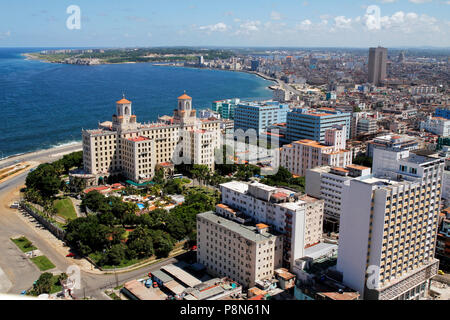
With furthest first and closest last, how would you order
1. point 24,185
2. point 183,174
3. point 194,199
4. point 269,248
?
point 183,174 < point 24,185 < point 194,199 < point 269,248

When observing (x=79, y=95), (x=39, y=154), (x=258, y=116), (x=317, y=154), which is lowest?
(x=39, y=154)

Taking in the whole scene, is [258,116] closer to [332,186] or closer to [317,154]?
[317,154]

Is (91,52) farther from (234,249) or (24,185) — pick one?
(234,249)

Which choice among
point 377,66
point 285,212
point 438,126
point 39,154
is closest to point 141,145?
point 39,154

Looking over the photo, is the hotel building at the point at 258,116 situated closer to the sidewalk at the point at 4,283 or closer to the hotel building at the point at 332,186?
the hotel building at the point at 332,186
